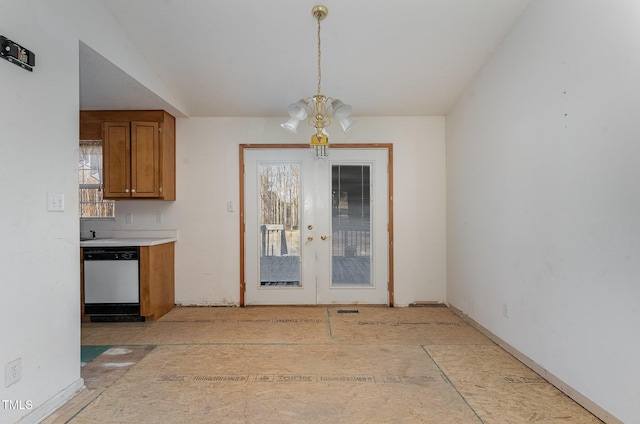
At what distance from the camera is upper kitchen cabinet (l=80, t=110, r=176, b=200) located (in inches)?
151

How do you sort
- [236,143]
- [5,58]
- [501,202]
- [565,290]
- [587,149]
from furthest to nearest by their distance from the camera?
[236,143]
[501,202]
[565,290]
[587,149]
[5,58]

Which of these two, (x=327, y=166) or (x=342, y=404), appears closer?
(x=342, y=404)

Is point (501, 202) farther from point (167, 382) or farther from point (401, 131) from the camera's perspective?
point (167, 382)

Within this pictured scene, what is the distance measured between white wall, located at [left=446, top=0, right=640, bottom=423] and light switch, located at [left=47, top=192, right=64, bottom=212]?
10.9ft

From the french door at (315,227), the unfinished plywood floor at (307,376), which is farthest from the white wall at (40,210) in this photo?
the french door at (315,227)

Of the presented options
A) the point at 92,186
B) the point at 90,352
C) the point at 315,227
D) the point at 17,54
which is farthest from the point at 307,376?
the point at 92,186

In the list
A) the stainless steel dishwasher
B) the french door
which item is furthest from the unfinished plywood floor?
the french door

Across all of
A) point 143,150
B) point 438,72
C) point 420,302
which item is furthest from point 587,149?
point 143,150

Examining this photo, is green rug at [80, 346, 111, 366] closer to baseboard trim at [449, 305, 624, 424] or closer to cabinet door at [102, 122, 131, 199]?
cabinet door at [102, 122, 131, 199]

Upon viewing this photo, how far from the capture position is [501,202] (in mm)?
2980

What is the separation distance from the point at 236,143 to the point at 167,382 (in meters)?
2.83

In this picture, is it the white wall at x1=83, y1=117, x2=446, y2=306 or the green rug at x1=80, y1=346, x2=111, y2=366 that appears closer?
the green rug at x1=80, y1=346, x2=111, y2=366

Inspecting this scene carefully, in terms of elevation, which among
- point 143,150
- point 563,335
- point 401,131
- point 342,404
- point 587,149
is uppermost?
point 401,131

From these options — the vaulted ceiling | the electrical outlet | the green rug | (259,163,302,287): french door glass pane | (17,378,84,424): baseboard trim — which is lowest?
the green rug
